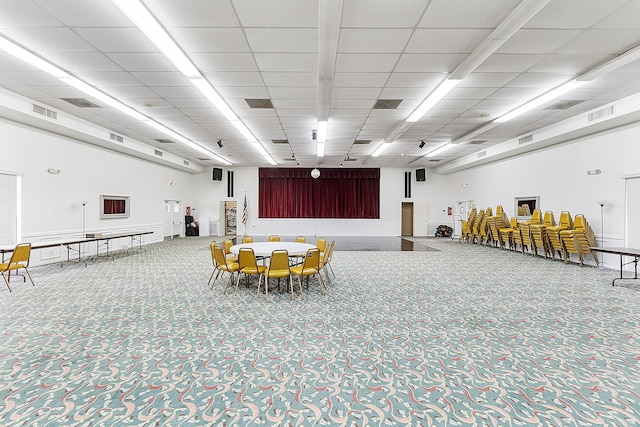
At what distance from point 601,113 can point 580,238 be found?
121 inches

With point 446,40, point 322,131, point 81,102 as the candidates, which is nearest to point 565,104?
point 446,40

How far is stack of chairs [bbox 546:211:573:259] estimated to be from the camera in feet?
26.7

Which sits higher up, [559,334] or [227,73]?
[227,73]

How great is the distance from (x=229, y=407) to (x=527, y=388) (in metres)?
2.43

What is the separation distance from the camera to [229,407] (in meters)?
2.24

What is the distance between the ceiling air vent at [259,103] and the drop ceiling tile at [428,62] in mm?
2935

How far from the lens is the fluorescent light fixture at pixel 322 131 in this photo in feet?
26.2

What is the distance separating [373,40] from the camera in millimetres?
4172

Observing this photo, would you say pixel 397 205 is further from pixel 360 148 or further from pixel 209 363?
pixel 209 363

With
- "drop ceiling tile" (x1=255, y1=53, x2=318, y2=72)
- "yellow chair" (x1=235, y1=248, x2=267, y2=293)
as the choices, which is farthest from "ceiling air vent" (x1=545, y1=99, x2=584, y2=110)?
"yellow chair" (x1=235, y1=248, x2=267, y2=293)

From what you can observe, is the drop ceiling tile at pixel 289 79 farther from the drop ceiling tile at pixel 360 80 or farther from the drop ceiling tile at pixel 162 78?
the drop ceiling tile at pixel 162 78

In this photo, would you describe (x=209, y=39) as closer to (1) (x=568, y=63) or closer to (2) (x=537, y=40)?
(2) (x=537, y=40)

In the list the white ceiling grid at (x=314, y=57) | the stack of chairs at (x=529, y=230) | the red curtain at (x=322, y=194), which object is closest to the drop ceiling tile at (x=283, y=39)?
the white ceiling grid at (x=314, y=57)

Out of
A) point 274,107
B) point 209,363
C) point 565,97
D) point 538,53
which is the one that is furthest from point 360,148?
point 209,363
